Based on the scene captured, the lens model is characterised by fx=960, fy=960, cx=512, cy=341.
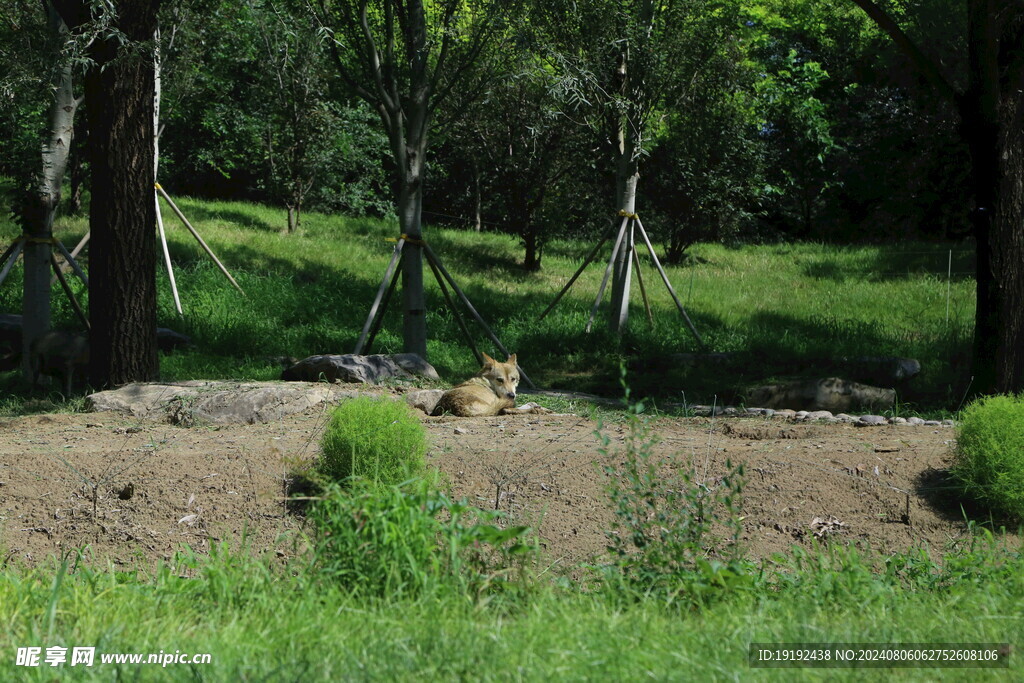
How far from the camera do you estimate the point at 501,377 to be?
30.2 feet

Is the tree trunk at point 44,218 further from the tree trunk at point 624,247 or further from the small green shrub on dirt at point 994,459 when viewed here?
the small green shrub on dirt at point 994,459

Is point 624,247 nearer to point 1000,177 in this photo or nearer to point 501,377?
point 501,377

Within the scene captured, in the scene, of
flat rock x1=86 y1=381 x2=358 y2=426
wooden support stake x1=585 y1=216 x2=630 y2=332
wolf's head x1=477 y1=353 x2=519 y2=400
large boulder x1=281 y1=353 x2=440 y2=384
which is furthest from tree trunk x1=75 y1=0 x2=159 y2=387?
wooden support stake x1=585 y1=216 x2=630 y2=332

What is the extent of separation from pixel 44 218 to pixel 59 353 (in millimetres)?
1614

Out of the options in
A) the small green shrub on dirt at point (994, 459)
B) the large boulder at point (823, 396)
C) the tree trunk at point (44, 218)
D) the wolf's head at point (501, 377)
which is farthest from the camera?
the tree trunk at point (44, 218)

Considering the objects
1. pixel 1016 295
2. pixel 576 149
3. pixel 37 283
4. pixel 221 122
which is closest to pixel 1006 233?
pixel 1016 295

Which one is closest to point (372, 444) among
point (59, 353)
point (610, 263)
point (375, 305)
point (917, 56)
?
point (375, 305)

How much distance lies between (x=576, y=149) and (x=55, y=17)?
38.0ft

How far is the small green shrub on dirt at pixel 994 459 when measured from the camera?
573cm

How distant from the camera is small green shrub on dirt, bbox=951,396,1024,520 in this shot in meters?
5.73

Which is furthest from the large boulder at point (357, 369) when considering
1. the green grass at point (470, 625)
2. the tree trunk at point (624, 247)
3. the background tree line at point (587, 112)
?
the green grass at point (470, 625)

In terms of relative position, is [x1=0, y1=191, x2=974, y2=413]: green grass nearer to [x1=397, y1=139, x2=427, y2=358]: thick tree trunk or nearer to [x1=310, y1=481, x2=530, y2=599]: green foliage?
[x1=397, y1=139, x2=427, y2=358]: thick tree trunk

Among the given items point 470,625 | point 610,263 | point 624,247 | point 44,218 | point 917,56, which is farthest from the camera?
point 624,247

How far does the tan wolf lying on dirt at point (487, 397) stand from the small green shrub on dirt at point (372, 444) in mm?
2516
